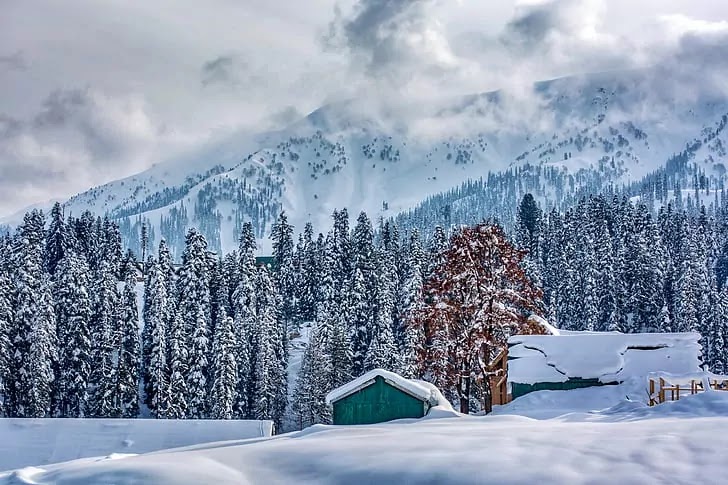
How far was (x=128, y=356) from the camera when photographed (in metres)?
60.8

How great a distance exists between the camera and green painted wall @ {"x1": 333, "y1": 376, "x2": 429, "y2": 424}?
99.0 ft

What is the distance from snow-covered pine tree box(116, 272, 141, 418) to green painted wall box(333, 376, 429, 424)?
32644 millimetres

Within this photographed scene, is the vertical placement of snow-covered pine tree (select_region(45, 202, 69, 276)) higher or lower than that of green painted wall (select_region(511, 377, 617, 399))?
higher

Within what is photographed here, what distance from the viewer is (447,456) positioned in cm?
615

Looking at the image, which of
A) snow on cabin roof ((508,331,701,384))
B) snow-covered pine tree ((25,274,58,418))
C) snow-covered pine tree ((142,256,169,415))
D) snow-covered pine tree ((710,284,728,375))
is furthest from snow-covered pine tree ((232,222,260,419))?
snow-covered pine tree ((710,284,728,375))

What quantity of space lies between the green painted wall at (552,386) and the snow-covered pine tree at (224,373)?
31163mm

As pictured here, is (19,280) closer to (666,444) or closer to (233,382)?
(233,382)

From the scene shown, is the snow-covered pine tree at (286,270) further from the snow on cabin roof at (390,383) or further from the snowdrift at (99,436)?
the snow on cabin roof at (390,383)

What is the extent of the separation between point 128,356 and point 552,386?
4080 centimetres

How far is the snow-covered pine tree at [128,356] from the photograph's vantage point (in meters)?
57.5

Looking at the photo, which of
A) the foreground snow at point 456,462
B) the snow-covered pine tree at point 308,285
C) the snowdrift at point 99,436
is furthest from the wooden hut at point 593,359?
the snow-covered pine tree at point 308,285

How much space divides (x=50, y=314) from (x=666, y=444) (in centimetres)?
5873

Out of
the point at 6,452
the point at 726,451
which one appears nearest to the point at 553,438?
the point at 726,451

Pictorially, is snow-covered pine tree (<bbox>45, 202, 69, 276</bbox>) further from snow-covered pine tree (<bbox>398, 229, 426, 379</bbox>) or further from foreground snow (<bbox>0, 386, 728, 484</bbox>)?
foreground snow (<bbox>0, 386, 728, 484</bbox>)
